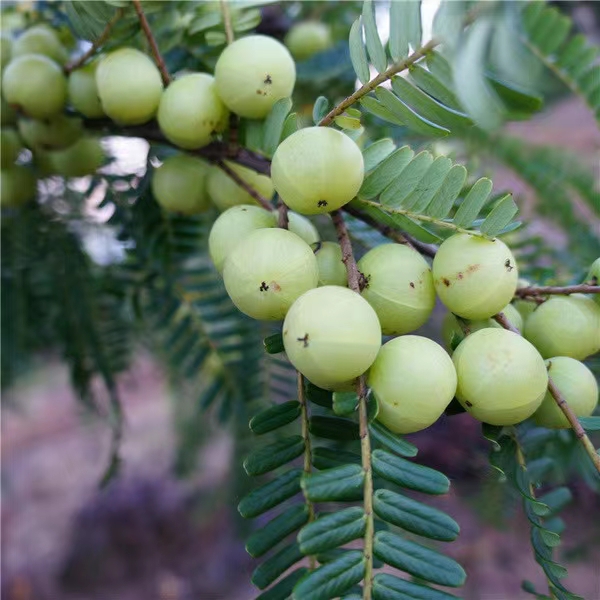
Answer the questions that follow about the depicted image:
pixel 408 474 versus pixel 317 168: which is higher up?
pixel 317 168

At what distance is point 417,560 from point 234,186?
29 cm

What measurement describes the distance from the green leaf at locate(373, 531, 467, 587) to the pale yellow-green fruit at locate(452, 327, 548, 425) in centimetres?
8

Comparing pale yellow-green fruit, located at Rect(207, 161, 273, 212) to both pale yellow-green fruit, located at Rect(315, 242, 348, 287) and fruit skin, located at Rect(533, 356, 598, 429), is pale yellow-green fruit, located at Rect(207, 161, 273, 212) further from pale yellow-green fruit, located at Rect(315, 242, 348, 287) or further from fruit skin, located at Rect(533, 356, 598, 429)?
fruit skin, located at Rect(533, 356, 598, 429)

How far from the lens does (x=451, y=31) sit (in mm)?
282

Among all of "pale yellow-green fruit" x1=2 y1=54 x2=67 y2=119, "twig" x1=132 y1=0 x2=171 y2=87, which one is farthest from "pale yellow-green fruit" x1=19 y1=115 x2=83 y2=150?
"twig" x1=132 y1=0 x2=171 y2=87

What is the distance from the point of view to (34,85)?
503 millimetres

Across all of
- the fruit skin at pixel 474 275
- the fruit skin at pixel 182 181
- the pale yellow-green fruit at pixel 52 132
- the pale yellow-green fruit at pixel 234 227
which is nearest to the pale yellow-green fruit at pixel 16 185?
the pale yellow-green fruit at pixel 52 132

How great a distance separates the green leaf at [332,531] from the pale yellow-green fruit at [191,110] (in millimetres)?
284

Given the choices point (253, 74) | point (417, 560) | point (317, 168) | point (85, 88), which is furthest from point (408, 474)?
point (85, 88)

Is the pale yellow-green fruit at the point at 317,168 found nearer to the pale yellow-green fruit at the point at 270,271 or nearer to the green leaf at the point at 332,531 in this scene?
the pale yellow-green fruit at the point at 270,271

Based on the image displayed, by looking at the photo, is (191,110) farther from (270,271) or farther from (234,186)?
(270,271)

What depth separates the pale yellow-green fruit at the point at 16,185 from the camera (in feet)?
1.97

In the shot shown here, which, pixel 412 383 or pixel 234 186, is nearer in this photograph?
pixel 412 383

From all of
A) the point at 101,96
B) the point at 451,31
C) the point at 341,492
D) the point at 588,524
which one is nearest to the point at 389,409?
the point at 341,492
